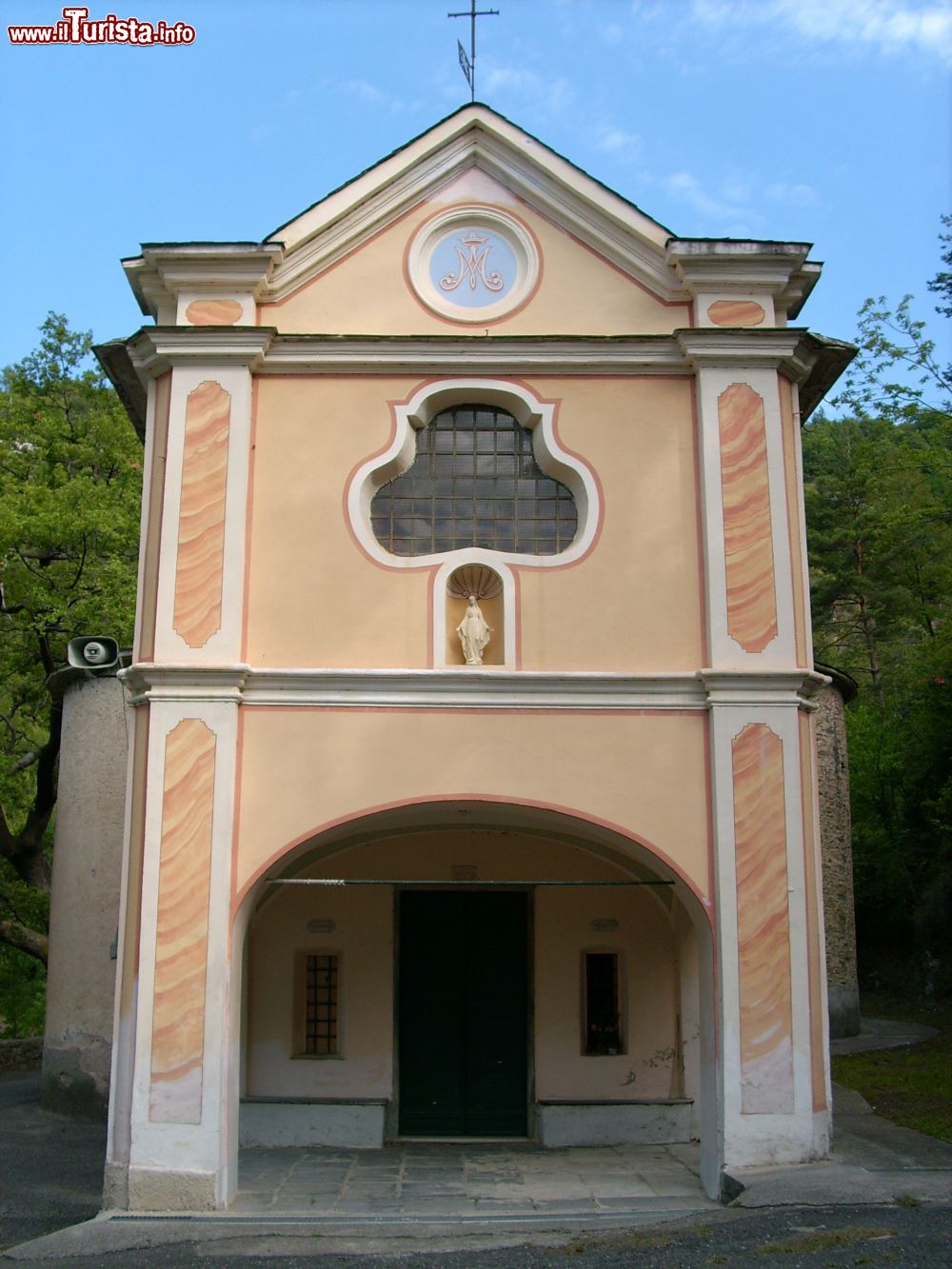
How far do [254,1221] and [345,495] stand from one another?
5.97 m

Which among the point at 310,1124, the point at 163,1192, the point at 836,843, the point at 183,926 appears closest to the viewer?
the point at 163,1192

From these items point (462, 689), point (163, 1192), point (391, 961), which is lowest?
point (163, 1192)

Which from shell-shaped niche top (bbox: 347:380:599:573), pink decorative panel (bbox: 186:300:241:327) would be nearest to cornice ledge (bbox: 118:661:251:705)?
shell-shaped niche top (bbox: 347:380:599:573)

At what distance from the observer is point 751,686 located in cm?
1040

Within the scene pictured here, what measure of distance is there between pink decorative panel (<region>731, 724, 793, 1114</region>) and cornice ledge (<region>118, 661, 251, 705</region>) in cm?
424

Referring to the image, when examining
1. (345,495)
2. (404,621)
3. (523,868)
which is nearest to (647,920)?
(523,868)

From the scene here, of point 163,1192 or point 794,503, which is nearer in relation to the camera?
point 163,1192

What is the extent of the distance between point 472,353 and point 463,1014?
6.73 m

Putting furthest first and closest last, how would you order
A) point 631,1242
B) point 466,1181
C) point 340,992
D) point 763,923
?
point 340,992 < point 466,1181 < point 763,923 < point 631,1242

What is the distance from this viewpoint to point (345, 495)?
35.8ft

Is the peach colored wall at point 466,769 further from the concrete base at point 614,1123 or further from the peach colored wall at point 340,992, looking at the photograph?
the concrete base at point 614,1123

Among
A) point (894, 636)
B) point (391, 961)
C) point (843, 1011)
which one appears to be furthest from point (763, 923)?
point (894, 636)

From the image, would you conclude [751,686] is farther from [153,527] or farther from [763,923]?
[153,527]

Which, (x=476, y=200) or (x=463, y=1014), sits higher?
(x=476, y=200)
